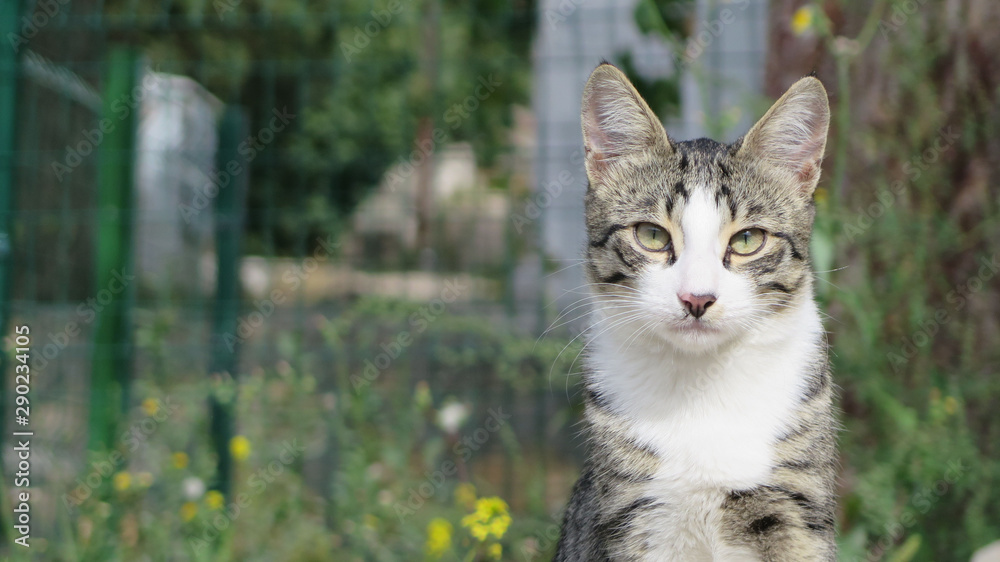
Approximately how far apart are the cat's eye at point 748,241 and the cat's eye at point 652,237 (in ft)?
0.53

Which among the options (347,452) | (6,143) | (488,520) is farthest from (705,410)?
(6,143)

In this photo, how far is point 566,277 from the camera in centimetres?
399

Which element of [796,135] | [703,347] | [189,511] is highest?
[796,135]

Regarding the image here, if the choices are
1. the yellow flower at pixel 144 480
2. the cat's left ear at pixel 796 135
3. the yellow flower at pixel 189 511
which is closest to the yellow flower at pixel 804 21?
the cat's left ear at pixel 796 135

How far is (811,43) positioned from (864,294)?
3.26 ft

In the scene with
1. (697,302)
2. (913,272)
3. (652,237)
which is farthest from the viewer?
(913,272)

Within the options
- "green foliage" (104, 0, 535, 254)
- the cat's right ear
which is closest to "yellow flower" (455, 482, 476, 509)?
"green foliage" (104, 0, 535, 254)

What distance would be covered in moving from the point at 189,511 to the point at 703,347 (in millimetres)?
2270

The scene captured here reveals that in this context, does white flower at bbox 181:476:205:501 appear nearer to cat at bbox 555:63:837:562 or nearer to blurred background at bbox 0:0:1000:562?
blurred background at bbox 0:0:1000:562

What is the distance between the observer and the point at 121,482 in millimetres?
3137

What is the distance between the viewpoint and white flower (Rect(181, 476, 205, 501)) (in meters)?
3.21

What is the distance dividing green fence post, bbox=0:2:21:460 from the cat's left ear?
3.13 m

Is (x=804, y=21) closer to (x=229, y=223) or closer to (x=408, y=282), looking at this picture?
(x=408, y=282)

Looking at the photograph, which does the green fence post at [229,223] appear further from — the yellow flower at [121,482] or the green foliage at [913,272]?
the green foliage at [913,272]
